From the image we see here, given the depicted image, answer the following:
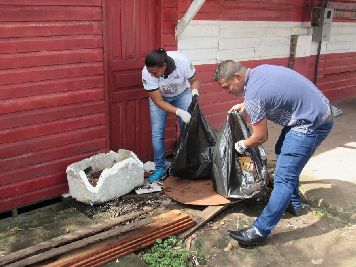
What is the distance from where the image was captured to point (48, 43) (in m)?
4.26

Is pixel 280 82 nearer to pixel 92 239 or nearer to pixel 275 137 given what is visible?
pixel 92 239

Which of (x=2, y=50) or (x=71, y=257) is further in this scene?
(x=2, y=50)

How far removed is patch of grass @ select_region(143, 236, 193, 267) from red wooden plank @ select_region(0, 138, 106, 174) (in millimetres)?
1610

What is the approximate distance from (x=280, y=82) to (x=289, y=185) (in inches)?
37.9

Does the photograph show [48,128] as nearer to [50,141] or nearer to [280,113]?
[50,141]

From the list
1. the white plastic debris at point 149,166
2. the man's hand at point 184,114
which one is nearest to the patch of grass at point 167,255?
the man's hand at point 184,114

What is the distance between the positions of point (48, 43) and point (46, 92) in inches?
20.4

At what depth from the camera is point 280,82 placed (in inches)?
140

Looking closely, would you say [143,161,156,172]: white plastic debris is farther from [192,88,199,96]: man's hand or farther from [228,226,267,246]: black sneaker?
[228,226,267,246]: black sneaker

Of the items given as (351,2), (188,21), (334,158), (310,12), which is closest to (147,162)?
(188,21)

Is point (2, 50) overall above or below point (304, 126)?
above

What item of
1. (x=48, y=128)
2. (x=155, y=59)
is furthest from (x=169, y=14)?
(x=48, y=128)

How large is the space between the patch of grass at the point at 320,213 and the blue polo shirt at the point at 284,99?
1257 mm

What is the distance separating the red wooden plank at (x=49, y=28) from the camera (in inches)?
156
